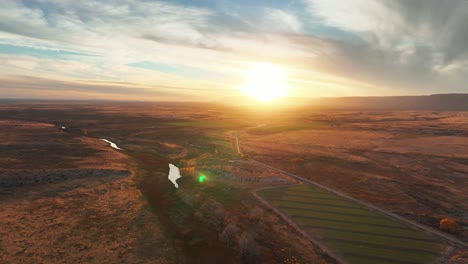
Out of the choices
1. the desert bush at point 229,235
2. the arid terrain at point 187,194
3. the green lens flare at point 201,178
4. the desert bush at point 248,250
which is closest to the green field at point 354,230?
the arid terrain at point 187,194

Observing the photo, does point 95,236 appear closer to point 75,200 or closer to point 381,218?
point 75,200

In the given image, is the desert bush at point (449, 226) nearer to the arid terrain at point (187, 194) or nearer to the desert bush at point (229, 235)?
the arid terrain at point (187, 194)

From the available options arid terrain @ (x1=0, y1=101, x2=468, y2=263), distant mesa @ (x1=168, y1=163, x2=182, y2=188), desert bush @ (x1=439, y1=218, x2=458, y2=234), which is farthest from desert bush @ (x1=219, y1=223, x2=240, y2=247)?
desert bush @ (x1=439, y1=218, x2=458, y2=234)

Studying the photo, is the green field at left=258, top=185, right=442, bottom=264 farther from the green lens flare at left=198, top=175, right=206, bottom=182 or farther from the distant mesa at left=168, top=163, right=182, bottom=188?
the distant mesa at left=168, top=163, right=182, bottom=188

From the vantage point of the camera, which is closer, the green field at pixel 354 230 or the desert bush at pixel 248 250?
the green field at pixel 354 230

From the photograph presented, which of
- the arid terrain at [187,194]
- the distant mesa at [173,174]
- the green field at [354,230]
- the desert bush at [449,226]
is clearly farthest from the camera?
the distant mesa at [173,174]

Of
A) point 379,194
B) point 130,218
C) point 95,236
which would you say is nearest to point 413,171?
point 379,194

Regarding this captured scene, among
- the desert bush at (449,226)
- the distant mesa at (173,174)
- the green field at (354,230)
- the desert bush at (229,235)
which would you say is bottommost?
the distant mesa at (173,174)

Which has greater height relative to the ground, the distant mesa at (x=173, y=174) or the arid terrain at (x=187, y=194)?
the arid terrain at (x=187, y=194)
